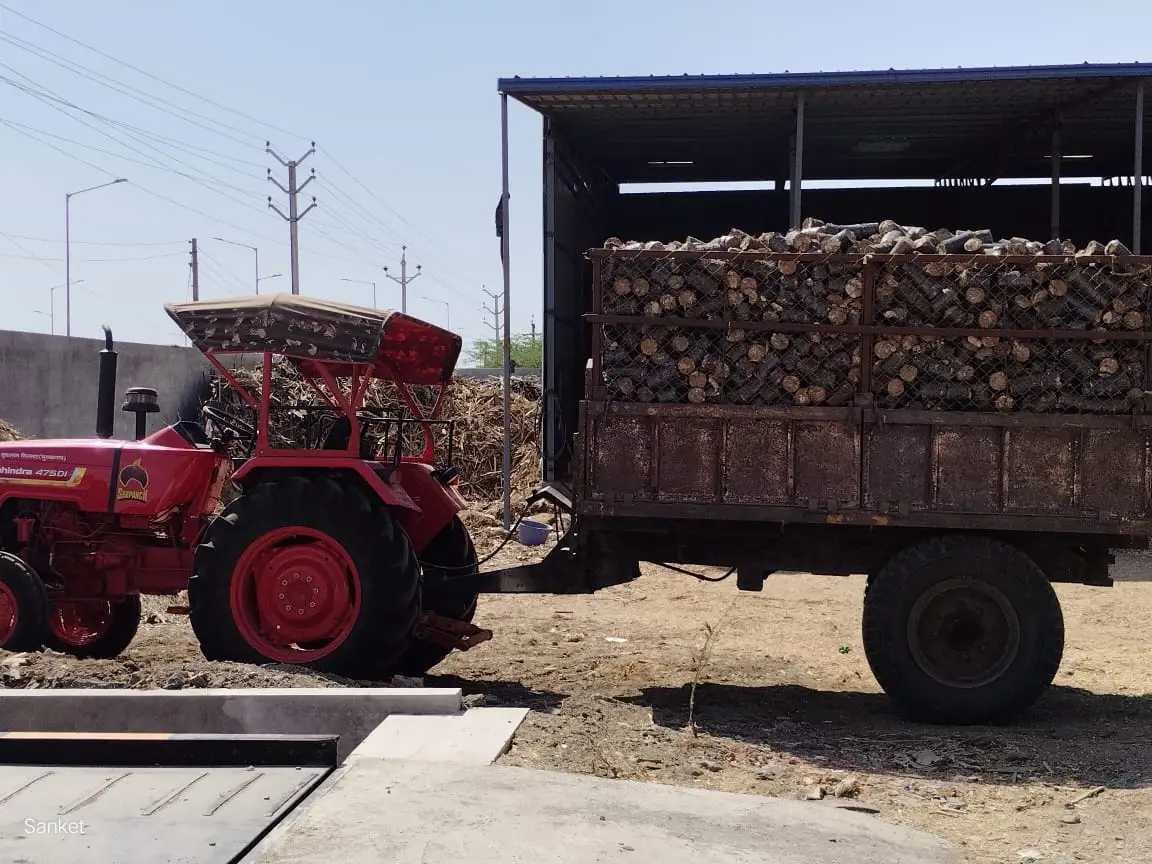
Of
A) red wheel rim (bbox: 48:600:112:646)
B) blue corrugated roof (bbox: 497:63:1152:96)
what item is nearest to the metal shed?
blue corrugated roof (bbox: 497:63:1152:96)

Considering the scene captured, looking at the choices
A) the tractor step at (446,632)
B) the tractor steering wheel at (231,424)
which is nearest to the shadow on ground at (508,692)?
the tractor step at (446,632)

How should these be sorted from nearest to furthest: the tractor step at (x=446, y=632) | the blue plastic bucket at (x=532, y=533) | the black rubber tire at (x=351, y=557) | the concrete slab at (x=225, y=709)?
the concrete slab at (x=225, y=709) < the black rubber tire at (x=351, y=557) < the tractor step at (x=446, y=632) < the blue plastic bucket at (x=532, y=533)

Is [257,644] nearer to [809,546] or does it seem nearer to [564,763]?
[564,763]

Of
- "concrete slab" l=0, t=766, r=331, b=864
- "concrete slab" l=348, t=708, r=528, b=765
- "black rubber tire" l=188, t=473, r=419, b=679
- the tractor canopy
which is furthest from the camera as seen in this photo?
the tractor canopy

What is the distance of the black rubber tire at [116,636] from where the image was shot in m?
7.65

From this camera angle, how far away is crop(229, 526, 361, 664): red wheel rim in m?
6.70

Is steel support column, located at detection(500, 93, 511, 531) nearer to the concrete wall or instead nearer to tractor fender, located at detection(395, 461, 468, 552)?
tractor fender, located at detection(395, 461, 468, 552)

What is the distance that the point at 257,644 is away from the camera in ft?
22.1

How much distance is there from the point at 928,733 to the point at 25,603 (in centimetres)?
537

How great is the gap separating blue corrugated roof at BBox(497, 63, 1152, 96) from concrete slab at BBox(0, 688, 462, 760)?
24.2 feet

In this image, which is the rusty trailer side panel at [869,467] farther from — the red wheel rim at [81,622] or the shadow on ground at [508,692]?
the red wheel rim at [81,622]

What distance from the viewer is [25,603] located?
6898 mm

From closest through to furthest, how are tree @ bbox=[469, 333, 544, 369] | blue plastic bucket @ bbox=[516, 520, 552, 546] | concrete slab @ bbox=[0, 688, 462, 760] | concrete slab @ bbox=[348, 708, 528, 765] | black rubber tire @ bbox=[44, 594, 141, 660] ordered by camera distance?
concrete slab @ bbox=[348, 708, 528, 765] → concrete slab @ bbox=[0, 688, 462, 760] → black rubber tire @ bbox=[44, 594, 141, 660] → blue plastic bucket @ bbox=[516, 520, 552, 546] → tree @ bbox=[469, 333, 544, 369]

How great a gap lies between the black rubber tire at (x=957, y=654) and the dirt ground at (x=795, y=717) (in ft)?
0.59
